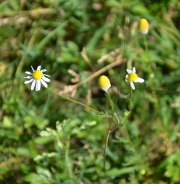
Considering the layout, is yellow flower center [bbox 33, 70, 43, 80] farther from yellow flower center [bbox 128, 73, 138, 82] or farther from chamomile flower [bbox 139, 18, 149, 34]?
chamomile flower [bbox 139, 18, 149, 34]

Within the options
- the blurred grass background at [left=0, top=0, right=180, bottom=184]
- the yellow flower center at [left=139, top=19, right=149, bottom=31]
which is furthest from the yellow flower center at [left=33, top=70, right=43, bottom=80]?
the yellow flower center at [left=139, top=19, right=149, bottom=31]

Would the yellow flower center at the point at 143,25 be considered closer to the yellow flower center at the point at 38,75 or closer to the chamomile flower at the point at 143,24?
the chamomile flower at the point at 143,24

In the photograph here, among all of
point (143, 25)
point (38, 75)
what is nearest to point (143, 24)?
point (143, 25)

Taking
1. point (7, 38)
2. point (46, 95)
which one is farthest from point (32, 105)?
point (7, 38)

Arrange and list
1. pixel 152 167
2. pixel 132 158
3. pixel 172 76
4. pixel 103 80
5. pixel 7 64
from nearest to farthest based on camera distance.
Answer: pixel 103 80, pixel 132 158, pixel 152 167, pixel 172 76, pixel 7 64

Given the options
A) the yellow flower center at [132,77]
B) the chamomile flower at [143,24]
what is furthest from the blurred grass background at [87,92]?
the yellow flower center at [132,77]

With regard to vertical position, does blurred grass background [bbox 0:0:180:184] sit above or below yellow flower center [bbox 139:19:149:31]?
below

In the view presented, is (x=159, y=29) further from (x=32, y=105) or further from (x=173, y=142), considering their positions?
(x=32, y=105)

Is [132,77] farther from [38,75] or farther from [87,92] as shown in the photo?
[87,92]
